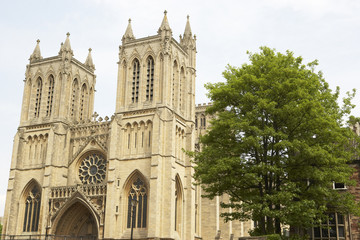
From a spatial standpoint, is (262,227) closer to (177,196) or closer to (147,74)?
(177,196)

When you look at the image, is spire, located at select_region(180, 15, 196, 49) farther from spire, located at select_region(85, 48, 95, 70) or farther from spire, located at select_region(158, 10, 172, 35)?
spire, located at select_region(85, 48, 95, 70)

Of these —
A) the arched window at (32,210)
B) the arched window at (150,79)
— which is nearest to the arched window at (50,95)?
the arched window at (32,210)

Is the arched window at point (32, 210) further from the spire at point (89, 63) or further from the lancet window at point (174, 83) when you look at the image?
the lancet window at point (174, 83)

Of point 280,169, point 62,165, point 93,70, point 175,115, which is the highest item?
point 93,70

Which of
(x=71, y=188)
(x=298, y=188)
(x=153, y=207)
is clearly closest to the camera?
(x=298, y=188)

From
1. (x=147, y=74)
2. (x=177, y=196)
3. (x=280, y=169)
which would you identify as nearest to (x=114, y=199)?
(x=177, y=196)

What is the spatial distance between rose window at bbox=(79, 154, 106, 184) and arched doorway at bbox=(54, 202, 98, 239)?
10.6 feet

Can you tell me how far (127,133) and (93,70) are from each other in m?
14.8

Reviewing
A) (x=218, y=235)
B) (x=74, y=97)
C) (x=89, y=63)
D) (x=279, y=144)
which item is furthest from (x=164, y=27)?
(x=279, y=144)

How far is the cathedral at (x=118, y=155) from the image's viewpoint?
44.5 metres

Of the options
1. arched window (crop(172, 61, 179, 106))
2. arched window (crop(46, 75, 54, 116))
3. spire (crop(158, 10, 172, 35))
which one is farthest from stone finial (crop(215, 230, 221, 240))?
arched window (crop(46, 75, 54, 116))

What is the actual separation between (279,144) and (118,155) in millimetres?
26669

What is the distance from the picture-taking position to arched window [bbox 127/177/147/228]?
145 ft

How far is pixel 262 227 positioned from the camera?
77.8 feet
